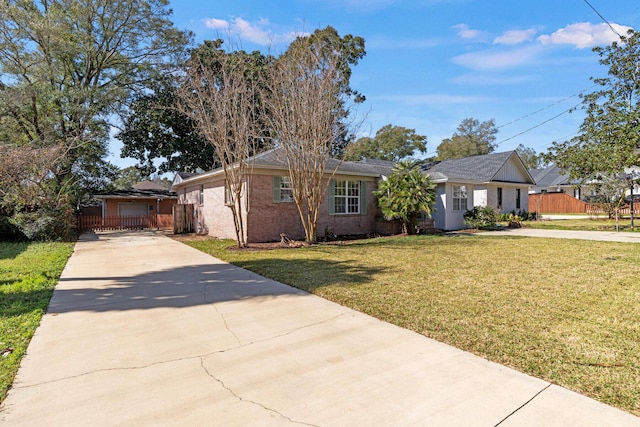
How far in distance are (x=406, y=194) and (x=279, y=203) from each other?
17.0ft

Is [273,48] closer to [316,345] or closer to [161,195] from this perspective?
[316,345]

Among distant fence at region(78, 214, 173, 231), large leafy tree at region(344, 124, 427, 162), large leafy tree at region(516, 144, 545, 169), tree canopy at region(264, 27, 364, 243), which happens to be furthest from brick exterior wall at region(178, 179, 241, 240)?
large leafy tree at region(516, 144, 545, 169)

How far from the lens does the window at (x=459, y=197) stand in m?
17.5

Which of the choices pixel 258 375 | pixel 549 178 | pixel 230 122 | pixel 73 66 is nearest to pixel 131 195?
pixel 73 66

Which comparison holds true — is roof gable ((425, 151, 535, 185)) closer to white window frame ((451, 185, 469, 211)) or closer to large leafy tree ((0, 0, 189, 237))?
white window frame ((451, 185, 469, 211))

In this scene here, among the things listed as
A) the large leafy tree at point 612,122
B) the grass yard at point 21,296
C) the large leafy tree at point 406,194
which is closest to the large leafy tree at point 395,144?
the large leafy tree at point 612,122

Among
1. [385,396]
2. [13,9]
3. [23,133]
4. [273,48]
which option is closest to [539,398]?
[385,396]

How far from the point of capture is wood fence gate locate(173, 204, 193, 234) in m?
17.5

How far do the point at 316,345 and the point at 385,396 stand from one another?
43.8 inches

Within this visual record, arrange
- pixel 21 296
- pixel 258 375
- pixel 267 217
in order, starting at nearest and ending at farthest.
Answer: pixel 258 375
pixel 21 296
pixel 267 217

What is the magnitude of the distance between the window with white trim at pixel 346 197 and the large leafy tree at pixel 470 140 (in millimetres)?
43321

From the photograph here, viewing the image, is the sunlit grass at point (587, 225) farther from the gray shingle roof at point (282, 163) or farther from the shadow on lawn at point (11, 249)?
the shadow on lawn at point (11, 249)

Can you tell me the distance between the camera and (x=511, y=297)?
5.26m

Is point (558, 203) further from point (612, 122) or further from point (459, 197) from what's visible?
point (459, 197)
